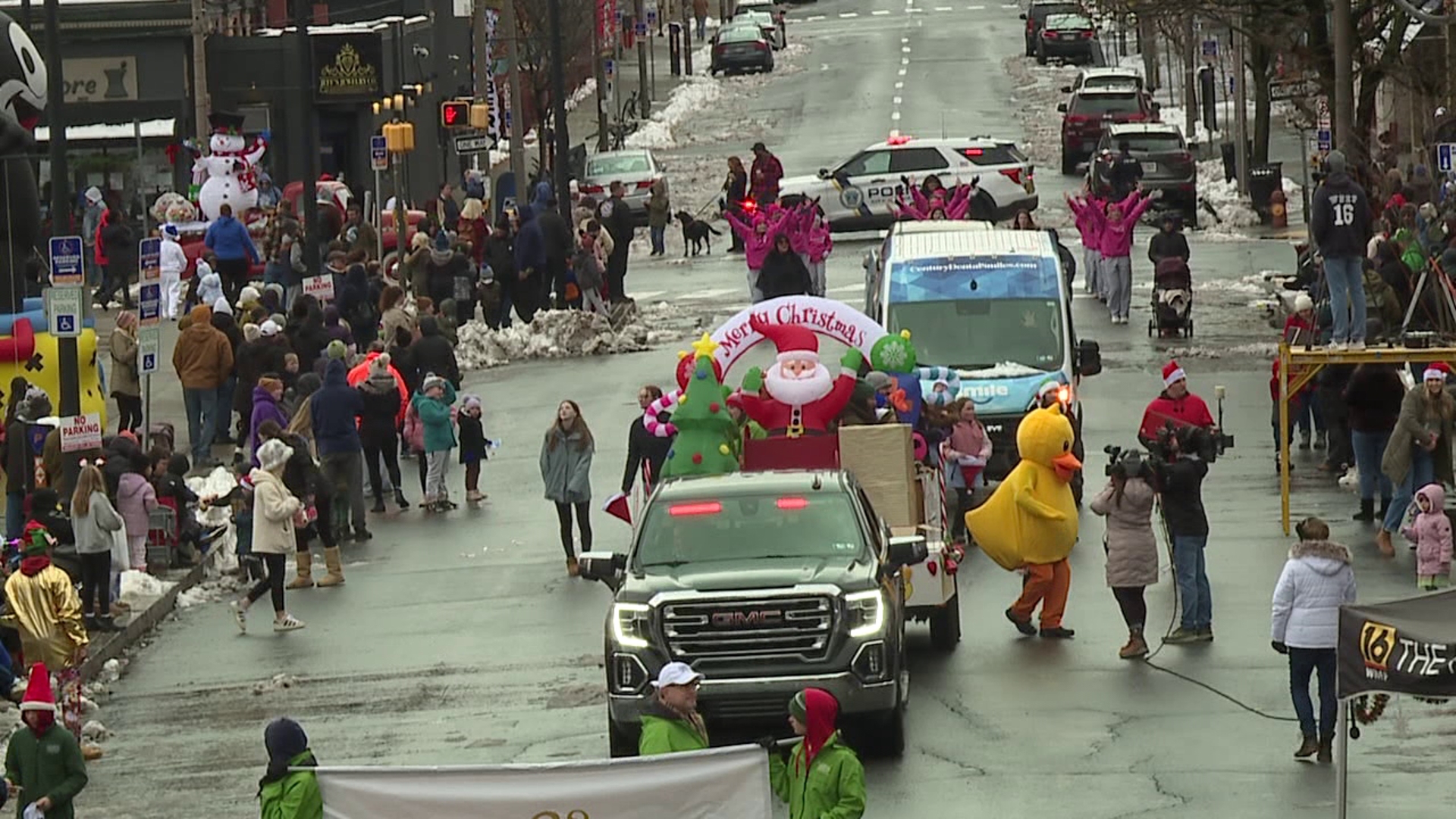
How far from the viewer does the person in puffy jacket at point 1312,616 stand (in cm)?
1631

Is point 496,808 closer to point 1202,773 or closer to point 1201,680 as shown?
point 1202,773

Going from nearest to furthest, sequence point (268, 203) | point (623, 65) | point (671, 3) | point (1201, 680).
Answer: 1. point (1201, 680)
2. point (268, 203)
3. point (623, 65)
4. point (671, 3)

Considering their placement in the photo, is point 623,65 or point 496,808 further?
point 623,65

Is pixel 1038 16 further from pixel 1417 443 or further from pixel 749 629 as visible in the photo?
pixel 749 629

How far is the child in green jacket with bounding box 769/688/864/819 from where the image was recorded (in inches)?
482

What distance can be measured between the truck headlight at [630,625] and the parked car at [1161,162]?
31251mm

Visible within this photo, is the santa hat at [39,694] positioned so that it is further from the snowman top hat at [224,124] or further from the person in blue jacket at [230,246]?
the snowman top hat at [224,124]

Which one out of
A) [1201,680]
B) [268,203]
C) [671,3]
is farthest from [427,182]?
[1201,680]

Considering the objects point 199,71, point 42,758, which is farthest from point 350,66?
point 42,758

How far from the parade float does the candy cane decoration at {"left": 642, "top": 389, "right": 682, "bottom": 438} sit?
1cm

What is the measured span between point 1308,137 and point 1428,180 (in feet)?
81.8

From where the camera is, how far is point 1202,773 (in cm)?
1628

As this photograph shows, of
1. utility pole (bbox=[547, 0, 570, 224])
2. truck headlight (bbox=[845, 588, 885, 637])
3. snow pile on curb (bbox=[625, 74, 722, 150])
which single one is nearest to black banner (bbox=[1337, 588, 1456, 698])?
truck headlight (bbox=[845, 588, 885, 637])

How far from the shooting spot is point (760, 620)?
16297mm
